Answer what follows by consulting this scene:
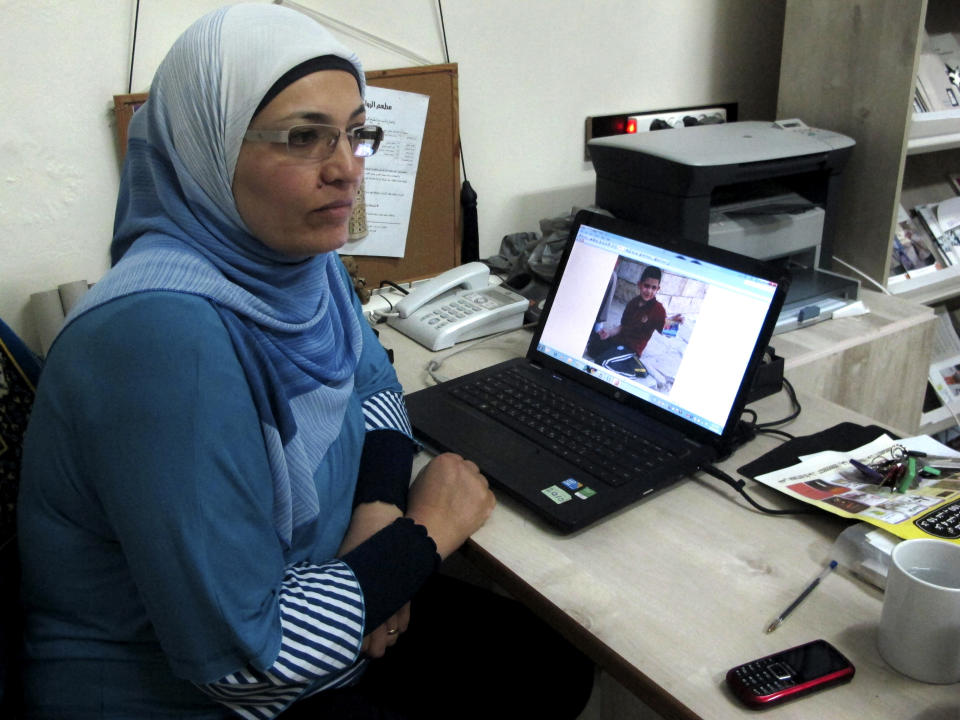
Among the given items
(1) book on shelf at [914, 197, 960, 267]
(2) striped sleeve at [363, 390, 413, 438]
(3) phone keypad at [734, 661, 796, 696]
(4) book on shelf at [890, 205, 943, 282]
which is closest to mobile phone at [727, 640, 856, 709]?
(3) phone keypad at [734, 661, 796, 696]

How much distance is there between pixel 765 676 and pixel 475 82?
1413mm

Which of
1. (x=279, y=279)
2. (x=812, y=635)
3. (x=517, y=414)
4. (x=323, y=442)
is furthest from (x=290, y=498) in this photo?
(x=812, y=635)

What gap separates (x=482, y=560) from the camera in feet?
3.16

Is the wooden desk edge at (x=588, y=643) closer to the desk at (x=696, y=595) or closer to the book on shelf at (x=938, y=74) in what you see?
the desk at (x=696, y=595)

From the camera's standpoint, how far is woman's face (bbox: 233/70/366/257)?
830mm

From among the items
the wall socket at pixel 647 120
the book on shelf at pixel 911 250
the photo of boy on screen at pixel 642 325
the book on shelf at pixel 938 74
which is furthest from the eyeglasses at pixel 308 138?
the book on shelf at pixel 938 74

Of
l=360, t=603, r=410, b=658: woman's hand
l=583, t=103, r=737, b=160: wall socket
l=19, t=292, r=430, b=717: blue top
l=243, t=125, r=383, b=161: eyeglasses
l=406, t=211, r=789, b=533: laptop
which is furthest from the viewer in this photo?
l=583, t=103, r=737, b=160: wall socket

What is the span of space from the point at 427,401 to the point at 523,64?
3.11 ft

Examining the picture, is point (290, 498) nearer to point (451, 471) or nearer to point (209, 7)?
point (451, 471)

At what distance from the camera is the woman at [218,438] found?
0.72 metres

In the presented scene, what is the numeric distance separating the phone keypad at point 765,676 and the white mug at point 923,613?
104mm

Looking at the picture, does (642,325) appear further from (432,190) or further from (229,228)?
(432,190)

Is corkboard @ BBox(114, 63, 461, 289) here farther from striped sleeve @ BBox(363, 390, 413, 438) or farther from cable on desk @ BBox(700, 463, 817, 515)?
cable on desk @ BBox(700, 463, 817, 515)

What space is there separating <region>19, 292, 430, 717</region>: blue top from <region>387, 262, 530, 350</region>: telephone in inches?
28.0
